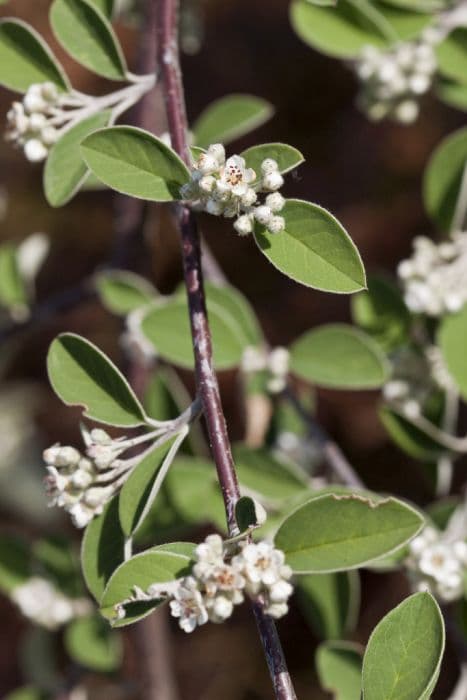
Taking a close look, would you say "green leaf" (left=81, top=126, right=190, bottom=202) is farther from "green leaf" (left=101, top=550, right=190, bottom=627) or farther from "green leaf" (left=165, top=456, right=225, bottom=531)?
"green leaf" (left=165, top=456, right=225, bottom=531)

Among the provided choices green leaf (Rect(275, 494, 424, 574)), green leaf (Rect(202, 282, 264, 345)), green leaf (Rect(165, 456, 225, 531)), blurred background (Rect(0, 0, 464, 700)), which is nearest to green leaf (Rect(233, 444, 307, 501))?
green leaf (Rect(165, 456, 225, 531))

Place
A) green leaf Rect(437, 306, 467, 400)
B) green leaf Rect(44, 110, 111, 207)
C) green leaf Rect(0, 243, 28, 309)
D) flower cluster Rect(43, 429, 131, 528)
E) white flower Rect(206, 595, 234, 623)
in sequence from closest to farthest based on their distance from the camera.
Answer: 1. white flower Rect(206, 595, 234, 623)
2. flower cluster Rect(43, 429, 131, 528)
3. green leaf Rect(44, 110, 111, 207)
4. green leaf Rect(437, 306, 467, 400)
5. green leaf Rect(0, 243, 28, 309)

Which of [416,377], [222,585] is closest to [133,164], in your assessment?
[222,585]

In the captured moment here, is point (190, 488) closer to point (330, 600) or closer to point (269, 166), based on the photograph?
point (330, 600)

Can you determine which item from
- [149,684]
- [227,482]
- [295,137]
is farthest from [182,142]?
[295,137]

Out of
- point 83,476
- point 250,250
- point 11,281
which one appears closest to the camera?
point 83,476

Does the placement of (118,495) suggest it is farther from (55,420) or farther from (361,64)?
(55,420)
